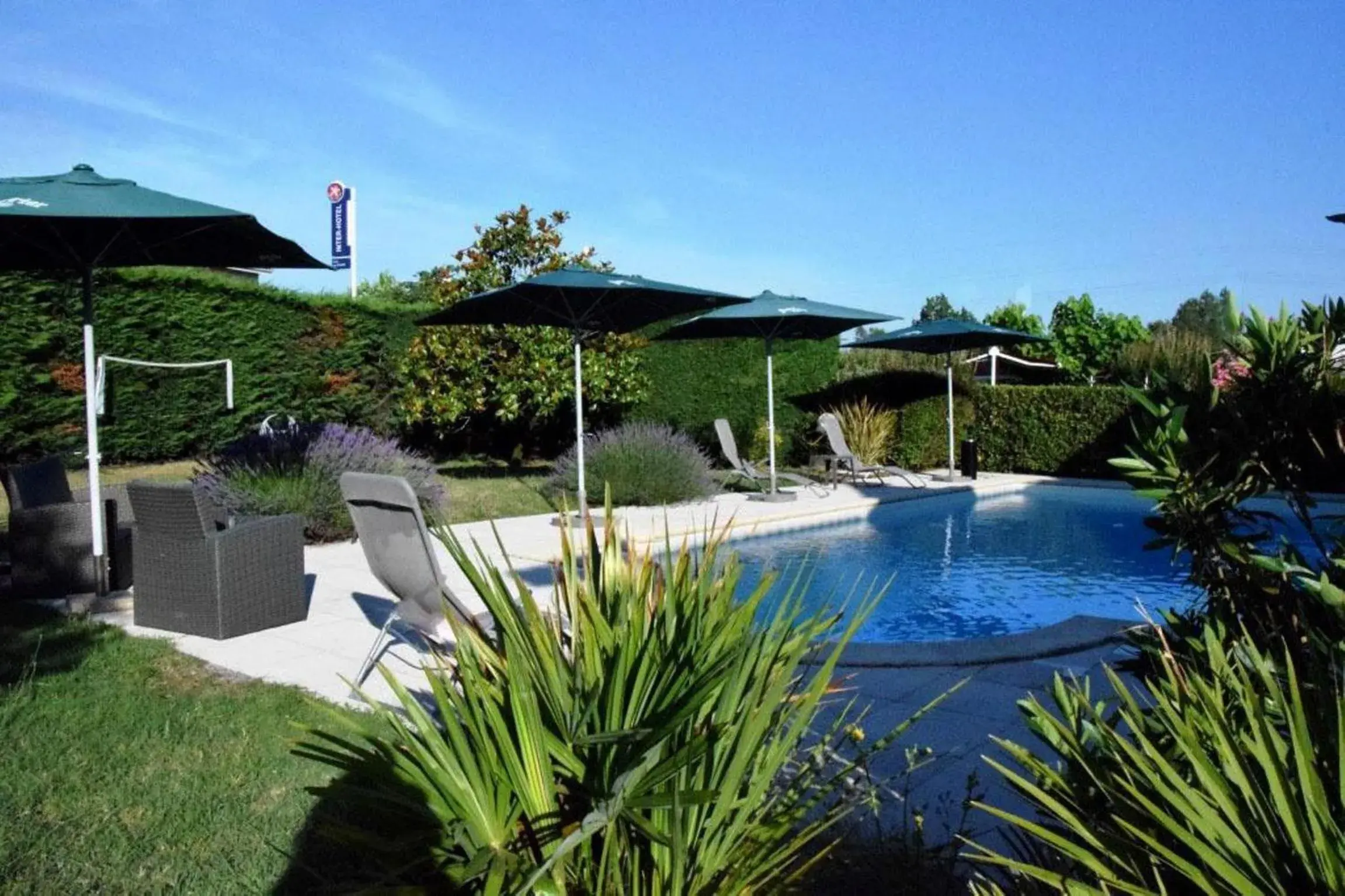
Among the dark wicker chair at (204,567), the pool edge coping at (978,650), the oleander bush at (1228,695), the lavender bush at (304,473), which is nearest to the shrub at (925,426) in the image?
the lavender bush at (304,473)

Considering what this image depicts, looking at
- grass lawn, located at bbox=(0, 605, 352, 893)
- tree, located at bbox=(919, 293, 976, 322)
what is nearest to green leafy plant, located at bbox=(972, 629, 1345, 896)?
grass lawn, located at bbox=(0, 605, 352, 893)

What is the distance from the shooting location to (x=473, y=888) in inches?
67.9

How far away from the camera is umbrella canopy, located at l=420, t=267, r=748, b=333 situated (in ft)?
34.1

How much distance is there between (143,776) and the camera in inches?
136

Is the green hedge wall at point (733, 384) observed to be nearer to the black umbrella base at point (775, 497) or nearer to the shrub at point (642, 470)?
the black umbrella base at point (775, 497)

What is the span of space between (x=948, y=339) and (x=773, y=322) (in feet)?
13.9

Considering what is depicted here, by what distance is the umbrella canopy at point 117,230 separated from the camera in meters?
5.60

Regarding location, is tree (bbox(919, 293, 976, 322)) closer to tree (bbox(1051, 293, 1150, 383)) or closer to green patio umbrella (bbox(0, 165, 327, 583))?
tree (bbox(1051, 293, 1150, 383))

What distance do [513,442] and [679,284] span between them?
6982mm

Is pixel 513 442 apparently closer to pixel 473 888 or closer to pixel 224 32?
pixel 224 32

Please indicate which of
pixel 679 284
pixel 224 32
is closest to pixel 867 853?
pixel 679 284

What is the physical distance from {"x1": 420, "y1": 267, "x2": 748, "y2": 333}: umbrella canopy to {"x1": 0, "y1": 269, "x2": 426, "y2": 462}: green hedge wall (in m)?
4.17

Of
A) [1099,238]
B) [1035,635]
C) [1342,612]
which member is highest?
[1099,238]

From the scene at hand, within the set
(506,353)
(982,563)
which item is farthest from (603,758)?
(506,353)
